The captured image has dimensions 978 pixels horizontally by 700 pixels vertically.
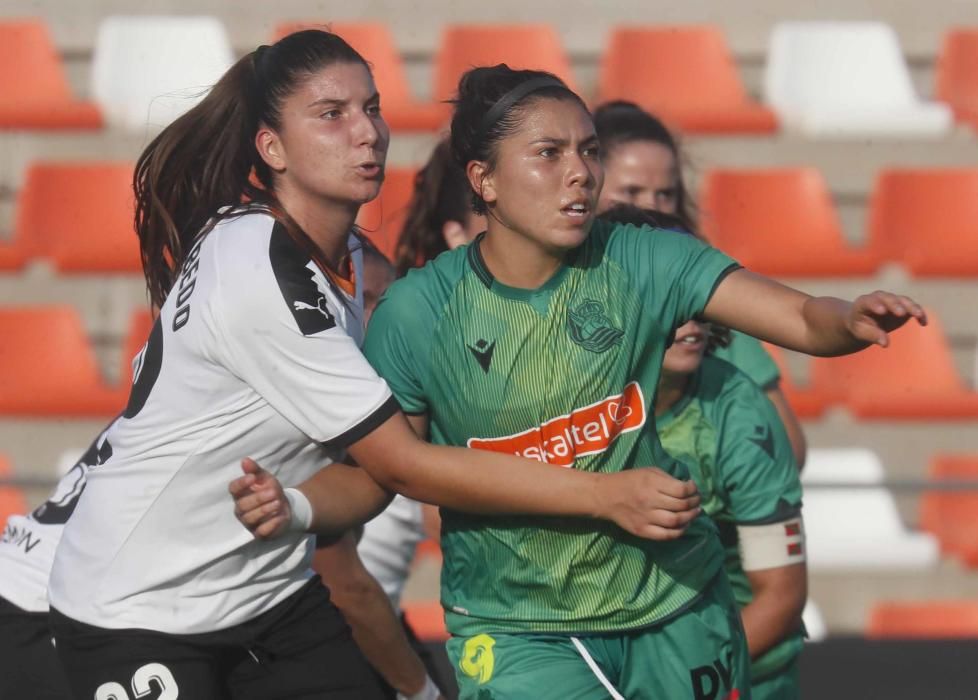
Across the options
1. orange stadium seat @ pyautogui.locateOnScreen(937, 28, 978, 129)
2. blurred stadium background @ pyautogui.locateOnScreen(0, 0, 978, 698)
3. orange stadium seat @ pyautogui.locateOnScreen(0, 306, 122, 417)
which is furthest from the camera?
orange stadium seat @ pyautogui.locateOnScreen(937, 28, 978, 129)

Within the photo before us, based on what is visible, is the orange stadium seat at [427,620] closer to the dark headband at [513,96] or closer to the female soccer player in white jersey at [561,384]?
the female soccer player in white jersey at [561,384]

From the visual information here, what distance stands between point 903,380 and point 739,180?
1.12 m

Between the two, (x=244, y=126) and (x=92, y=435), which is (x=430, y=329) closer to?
(x=244, y=126)

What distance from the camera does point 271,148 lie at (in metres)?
2.89

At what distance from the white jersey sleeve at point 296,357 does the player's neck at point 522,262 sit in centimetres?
29

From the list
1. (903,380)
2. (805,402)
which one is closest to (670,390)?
(805,402)

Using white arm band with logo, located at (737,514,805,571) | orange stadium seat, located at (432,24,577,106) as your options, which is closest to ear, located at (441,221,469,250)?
white arm band with logo, located at (737,514,805,571)

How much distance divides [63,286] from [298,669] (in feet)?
14.5

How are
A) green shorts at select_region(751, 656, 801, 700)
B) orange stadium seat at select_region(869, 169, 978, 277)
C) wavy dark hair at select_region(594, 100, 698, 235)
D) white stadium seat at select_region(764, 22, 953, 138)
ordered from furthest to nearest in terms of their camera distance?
white stadium seat at select_region(764, 22, 953, 138)
orange stadium seat at select_region(869, 169, 978, 277)
wavy dark hair at select_region(594, 100, 698, 235)
green shorts at select_region(751, 656, 801, 700)

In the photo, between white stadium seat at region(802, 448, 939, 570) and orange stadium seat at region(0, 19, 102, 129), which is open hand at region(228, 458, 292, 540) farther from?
orange stadium seat at region(0, 19, 102, 129)

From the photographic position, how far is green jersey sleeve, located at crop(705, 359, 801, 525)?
128 inches

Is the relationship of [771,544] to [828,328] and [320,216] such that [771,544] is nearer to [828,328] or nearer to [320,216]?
[828,328]

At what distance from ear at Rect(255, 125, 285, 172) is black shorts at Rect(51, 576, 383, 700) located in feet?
2.40

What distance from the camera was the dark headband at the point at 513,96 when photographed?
2771 mm
